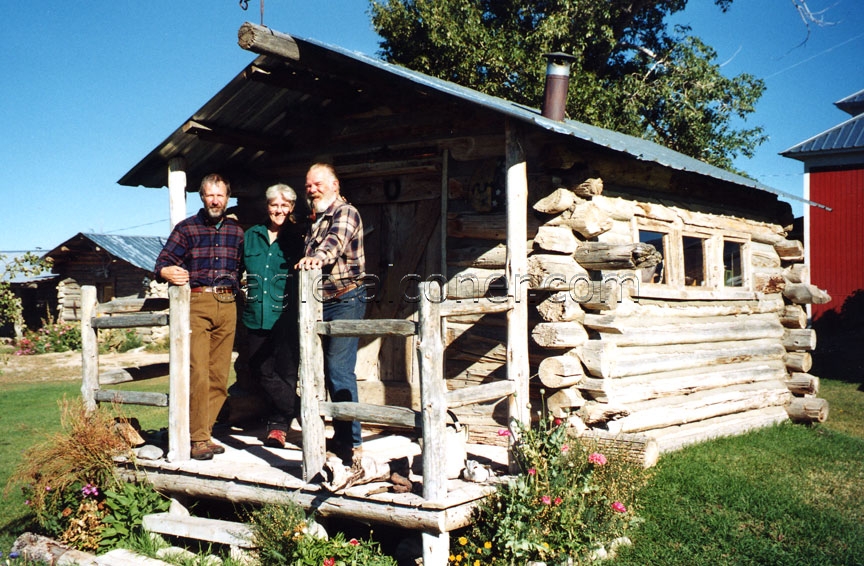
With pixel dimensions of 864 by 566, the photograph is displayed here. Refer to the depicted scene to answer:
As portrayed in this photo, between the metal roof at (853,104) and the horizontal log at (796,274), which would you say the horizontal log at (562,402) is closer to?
the horizontal log at (796,274)

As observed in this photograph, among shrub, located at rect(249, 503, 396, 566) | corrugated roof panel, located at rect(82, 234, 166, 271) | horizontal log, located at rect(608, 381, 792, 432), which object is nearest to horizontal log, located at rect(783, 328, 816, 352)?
horizontal log, located at rect(608, 381, 792, 432)

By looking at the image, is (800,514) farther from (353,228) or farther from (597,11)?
(597,11)

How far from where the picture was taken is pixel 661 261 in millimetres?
8266

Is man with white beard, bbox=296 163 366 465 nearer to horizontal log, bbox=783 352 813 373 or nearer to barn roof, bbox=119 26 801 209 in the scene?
barn roof, bbox=119 26 801 209

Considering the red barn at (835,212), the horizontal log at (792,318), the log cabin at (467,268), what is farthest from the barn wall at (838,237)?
the log cabin at (467,268)

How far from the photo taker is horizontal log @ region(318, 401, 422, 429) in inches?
195

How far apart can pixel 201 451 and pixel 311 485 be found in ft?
4.55

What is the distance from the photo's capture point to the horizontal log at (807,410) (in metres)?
9.97

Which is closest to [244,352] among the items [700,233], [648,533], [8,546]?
[8,546]

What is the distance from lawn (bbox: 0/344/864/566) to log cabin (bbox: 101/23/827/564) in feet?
1.62

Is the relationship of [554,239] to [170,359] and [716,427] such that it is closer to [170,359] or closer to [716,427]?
[170,359]

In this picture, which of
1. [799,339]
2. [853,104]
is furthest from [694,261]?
[853,104]

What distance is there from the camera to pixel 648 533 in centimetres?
560

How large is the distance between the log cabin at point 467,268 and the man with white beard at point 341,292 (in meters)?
0.24
